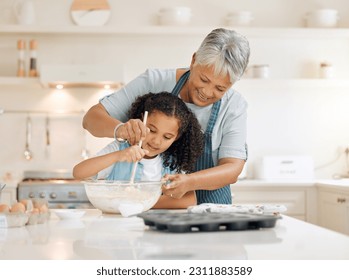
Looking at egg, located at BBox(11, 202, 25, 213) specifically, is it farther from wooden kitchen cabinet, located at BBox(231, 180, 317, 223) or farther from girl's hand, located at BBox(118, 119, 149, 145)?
wooden kitchen cabinet, located at BBox(231, 180, 317, 223)

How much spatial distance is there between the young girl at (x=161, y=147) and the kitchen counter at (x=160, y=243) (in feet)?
1.84

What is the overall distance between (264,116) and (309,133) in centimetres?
39

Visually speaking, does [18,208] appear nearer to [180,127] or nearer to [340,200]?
[180,127]

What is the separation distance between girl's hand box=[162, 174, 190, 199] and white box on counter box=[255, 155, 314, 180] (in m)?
2.91

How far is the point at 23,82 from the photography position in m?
4.79

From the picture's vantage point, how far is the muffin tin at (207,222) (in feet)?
4.65

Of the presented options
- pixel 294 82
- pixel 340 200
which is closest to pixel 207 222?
pixel 340 200

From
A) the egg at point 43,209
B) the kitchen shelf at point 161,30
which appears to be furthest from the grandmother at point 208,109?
the kitchen shelf at point 161,30

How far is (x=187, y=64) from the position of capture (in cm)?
503

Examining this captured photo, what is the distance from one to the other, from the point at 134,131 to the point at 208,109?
519 mm

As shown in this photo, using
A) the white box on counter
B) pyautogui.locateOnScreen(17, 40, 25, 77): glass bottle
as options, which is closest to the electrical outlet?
the white box on counter

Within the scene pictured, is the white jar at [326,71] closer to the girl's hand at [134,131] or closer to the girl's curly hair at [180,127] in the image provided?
the girl's curly hair at [180,127]

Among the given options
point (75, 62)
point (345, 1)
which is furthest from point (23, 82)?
point (345, 1)

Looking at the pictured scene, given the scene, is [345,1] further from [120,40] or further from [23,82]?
[23,82]
